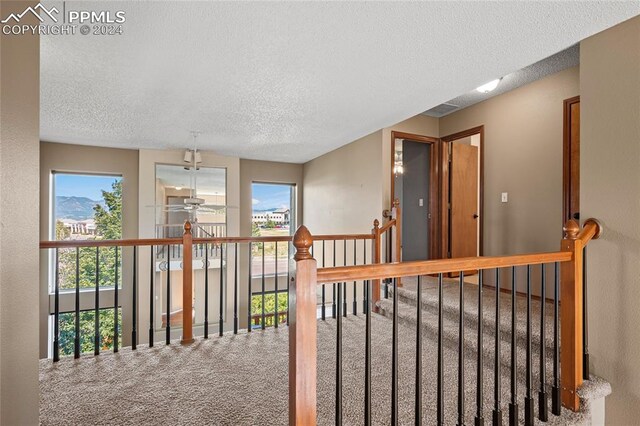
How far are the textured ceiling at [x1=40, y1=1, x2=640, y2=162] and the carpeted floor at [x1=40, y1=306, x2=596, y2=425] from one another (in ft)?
7.32

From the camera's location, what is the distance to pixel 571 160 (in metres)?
3.12

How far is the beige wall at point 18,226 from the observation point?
3.39ft

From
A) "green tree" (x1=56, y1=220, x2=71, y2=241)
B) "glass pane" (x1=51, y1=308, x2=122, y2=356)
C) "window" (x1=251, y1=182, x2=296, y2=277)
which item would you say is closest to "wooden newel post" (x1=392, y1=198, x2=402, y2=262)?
"window" (x1=251, y1=182, x2=296, y2=277)

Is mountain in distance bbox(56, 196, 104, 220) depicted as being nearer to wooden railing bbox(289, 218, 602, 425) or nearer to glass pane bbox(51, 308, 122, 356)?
glass pane bbox(51, 308, 122, 356)

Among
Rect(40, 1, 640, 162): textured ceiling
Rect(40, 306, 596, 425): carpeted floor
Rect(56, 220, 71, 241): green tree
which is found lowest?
Rect(40, 306, 596, 425): carpeted floor

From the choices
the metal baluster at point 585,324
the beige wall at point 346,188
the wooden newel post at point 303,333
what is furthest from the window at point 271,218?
the wooden newel post at point 303,333

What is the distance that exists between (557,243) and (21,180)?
412cm

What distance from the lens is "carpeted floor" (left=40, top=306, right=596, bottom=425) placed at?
178 centimetres

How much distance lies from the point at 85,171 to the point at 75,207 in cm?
63

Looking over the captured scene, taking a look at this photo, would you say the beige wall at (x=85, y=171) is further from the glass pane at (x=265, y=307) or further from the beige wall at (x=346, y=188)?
the beige wall at (x=346, y=188)

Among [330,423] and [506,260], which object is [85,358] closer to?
[330,423]

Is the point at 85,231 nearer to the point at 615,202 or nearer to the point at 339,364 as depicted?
the point at 339,364

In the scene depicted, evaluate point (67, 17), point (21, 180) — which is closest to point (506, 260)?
point (21, 180)

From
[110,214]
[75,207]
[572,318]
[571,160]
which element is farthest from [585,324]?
[75,207]
